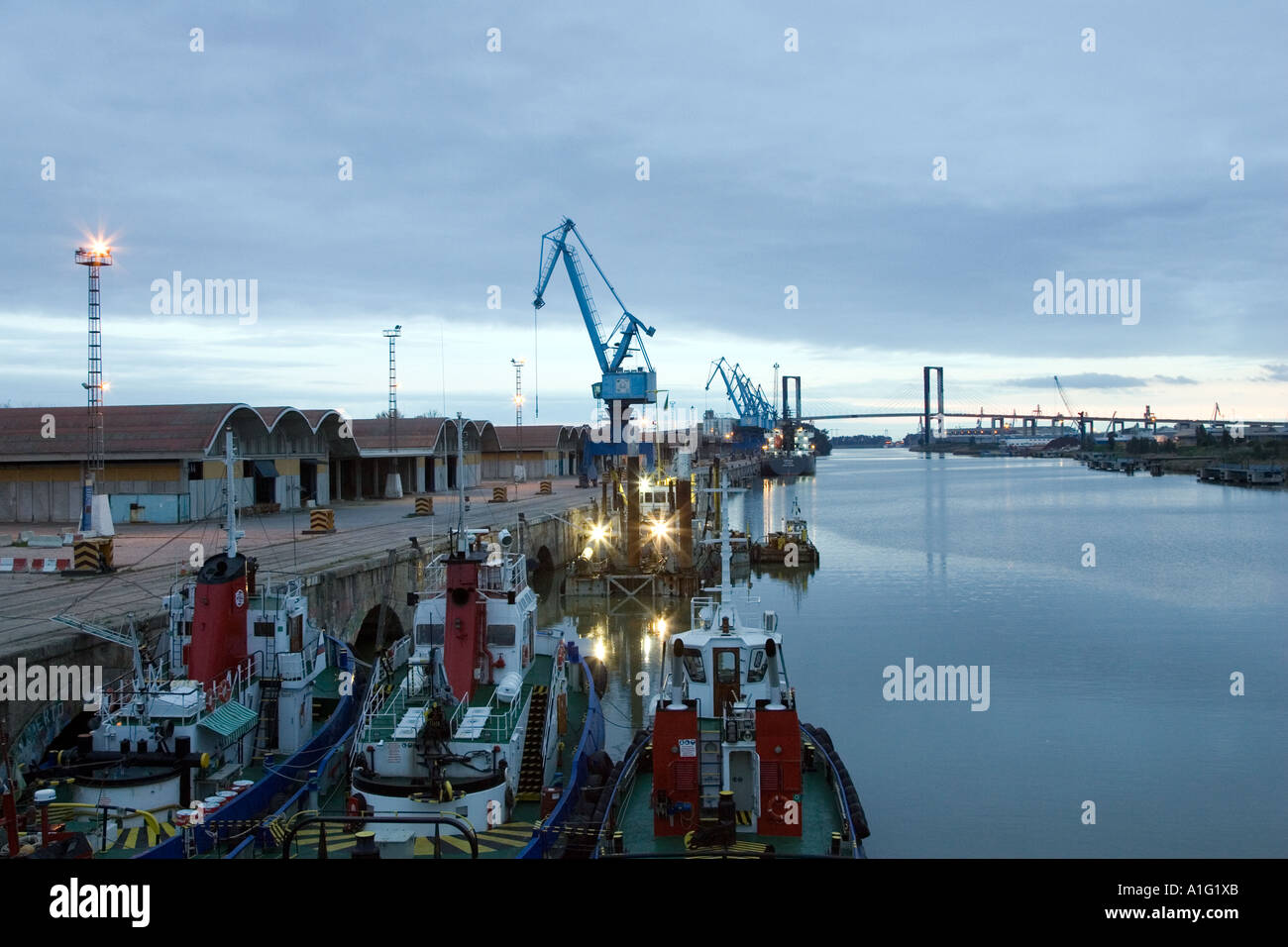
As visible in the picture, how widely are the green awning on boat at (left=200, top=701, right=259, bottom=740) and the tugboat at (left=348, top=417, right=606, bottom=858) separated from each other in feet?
7.30

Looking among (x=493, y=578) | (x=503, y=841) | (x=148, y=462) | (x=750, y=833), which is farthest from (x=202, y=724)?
(x=148, y=462)

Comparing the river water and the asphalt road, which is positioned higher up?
the asphalt road

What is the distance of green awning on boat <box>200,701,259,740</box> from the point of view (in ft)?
55.7

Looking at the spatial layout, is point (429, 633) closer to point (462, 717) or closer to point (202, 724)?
point (462, 717)

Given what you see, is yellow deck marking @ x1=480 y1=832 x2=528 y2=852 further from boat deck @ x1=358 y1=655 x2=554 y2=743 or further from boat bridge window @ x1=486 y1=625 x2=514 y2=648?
boat bridge window @ x1=486 y1=625 x2=514 y2=648

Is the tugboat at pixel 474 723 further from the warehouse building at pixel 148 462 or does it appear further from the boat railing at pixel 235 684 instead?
the warehouse building at pixel 148 462

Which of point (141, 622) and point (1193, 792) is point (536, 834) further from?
point (1193, 792)

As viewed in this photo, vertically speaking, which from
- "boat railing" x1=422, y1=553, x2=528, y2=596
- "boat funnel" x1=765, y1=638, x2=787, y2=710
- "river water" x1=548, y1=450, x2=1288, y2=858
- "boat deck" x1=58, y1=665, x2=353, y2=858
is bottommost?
"river water" x1=548, y1=450, x2=1288, y2=858

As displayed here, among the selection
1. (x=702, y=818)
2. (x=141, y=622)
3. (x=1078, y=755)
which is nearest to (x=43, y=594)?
(x=141, y=622)

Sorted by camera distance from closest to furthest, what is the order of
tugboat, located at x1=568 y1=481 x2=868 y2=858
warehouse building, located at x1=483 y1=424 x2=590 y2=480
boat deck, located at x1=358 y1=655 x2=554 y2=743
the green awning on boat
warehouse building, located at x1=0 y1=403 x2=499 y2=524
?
tugboat, located at x1=568 y1=481 x2=868 y2=858, boat deck, located at x1=358 y1=655 x2=554 y2=743, the green awning on boat, warehouse building, located at x1=0 y1=403 x2=499 y2=524, warehouse building, located at x1=483 y1=424 x2=590 y2=480

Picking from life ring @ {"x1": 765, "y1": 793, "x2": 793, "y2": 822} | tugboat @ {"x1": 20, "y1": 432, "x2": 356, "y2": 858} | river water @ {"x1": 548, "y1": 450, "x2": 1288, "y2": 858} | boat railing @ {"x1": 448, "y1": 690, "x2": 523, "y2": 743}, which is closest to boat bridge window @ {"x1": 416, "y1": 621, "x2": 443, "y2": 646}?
boat railing @ {"x1": 448, "y1": 690, "x2": 523, "y2": 743}

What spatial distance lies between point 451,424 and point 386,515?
26473 millimetres

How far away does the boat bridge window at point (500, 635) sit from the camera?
65.1 feet

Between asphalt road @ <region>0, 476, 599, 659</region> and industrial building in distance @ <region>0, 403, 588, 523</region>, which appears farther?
industrial building in distance @ <region>0, 403, 588, 523</region>
